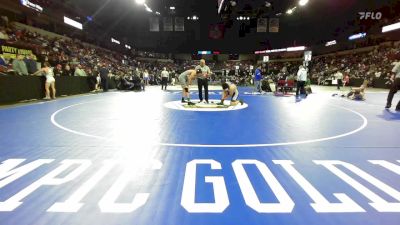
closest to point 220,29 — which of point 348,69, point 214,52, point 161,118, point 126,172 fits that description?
point 214,52

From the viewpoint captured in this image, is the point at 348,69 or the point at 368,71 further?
the point at 348,69

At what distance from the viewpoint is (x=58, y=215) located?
2.43 meters

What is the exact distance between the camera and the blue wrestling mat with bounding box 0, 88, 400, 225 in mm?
2463

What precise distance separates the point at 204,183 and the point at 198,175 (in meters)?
0.24

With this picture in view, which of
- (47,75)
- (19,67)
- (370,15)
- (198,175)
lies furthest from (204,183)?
(370,15)

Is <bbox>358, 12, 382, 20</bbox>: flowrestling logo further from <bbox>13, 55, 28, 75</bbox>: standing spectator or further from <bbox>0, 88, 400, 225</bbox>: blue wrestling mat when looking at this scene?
<bbox>13, 55, 28, 75</bbox>: standing spectator

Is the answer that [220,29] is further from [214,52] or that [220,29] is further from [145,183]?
[145,183]

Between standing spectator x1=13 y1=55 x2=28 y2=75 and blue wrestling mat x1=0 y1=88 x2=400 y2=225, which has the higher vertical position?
standing spectator x1=13 y1=55 x2=28 y2=75

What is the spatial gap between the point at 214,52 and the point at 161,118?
41.6m

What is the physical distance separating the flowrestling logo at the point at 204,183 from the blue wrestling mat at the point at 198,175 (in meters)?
0.01

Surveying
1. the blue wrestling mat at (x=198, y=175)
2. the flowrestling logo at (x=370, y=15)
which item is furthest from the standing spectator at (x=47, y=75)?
the flowrestling logo at (x=370, y=15)

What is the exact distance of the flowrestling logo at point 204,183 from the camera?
259 centimetres

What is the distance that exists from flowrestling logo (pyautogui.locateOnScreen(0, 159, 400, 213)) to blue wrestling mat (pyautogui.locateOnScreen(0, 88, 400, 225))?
0.01 metres

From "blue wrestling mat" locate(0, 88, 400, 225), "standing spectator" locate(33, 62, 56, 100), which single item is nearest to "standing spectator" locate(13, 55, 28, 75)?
"standing spectator" locate(33, 62, 56, 100)
